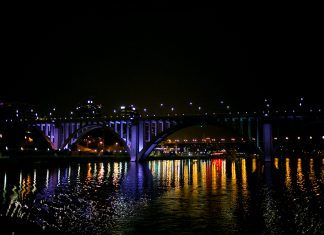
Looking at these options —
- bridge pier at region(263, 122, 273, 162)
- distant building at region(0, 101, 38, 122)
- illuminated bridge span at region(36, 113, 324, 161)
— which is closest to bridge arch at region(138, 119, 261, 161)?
illuminated bridge span at region(36, 113, 324, 161)

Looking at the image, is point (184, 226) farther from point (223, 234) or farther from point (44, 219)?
point (44, 219)

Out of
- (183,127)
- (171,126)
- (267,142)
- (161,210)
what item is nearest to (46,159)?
(171,126)

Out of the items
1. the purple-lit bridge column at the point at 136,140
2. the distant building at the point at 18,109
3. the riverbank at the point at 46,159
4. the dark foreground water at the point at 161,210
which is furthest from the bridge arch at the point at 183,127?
the distant building at the point at 18,109

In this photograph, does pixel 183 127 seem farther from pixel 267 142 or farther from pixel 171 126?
pixel 267 142

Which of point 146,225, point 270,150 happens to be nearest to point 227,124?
point 270,150

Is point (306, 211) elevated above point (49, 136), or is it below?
below

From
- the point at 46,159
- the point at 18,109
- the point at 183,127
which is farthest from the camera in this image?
the point at 18,109

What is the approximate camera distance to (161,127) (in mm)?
95062

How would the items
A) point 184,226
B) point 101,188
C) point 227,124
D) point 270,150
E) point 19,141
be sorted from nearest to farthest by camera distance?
point 184,226 → point 101,188 → point 270,150 → point 227,124 → point 19,141

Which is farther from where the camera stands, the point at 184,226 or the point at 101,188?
the point at 101,188

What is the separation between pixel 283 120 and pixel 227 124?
1112cm

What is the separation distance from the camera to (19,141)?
384 ft

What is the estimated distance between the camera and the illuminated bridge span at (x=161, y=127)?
73438 millimetres

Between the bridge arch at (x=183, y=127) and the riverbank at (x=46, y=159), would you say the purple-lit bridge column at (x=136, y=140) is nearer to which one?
the bridge arch at (x=183, y=127)
